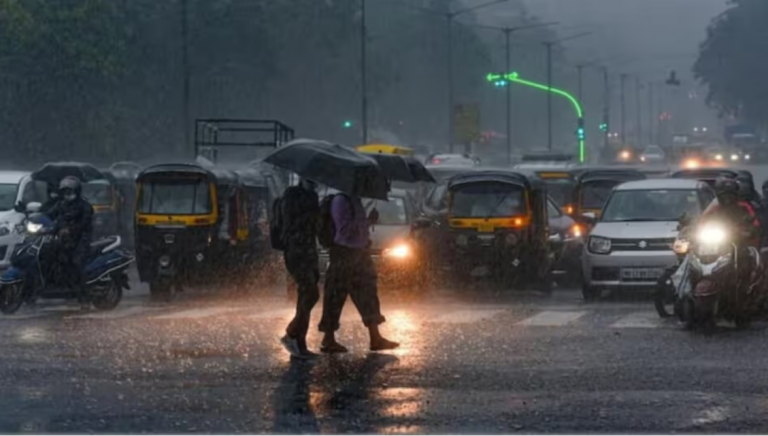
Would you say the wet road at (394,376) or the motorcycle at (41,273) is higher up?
the motorcycle at (41,273)

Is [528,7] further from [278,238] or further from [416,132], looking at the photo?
[278,238]

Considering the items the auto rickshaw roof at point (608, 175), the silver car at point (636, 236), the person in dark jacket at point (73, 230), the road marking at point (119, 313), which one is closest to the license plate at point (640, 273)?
the silver car at point (636, 236)

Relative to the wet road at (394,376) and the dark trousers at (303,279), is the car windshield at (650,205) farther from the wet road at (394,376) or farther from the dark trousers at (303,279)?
the dark trousers at (303,279)

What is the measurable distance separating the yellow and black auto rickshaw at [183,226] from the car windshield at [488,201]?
3.48 metres

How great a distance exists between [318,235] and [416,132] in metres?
73.1

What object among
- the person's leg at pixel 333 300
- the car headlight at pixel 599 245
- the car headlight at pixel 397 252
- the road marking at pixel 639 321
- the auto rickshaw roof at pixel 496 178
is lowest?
the road marking at pixel 639 321

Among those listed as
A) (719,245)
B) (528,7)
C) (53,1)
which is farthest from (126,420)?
(528,7)

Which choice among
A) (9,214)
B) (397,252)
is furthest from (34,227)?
(397,252)

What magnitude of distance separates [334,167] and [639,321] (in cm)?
498

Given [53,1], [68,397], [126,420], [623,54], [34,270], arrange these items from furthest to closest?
1. [623,54]
2. [53,1]
3. [34,270]
4. [68,397]
5. [126,420]

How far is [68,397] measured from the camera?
461 inches

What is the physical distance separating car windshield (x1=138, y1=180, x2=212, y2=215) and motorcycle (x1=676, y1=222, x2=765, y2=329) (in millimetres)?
8499

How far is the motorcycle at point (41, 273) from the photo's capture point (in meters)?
19.6

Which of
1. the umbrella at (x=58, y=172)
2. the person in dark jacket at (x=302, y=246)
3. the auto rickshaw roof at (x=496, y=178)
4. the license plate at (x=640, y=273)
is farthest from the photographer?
the umbrella at (x=58, y=172)
